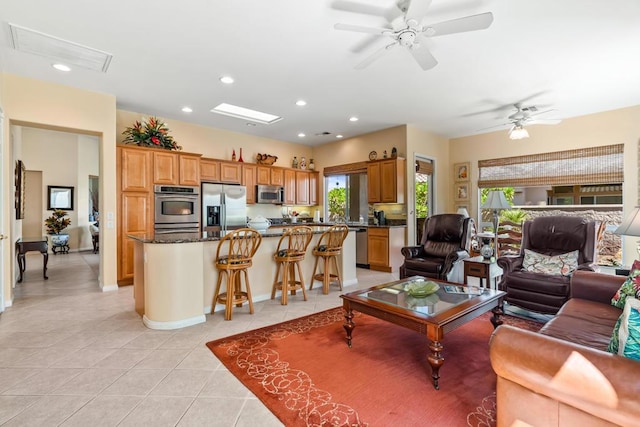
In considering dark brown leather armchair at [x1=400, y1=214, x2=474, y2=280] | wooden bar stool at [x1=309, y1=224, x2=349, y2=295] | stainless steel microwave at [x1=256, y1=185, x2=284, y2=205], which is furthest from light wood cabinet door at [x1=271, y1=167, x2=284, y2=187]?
dark brown leather armchair at [x1=400, y1=214, x2=474, y2=280]

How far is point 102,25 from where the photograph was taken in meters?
2.81

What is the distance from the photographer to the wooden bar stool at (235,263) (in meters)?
3.22

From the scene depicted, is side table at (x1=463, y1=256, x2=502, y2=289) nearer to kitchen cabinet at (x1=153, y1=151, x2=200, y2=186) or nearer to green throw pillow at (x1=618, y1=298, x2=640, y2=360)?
green throw pillow at (x1=618, y1=298, x2=640, y2=360)

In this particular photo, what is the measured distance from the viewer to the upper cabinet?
6.04m

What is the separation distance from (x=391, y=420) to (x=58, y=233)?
33.3 ft

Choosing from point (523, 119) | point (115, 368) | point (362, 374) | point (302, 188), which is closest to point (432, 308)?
point (362, 374)

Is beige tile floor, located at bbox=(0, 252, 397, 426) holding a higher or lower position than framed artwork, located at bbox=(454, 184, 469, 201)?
lower

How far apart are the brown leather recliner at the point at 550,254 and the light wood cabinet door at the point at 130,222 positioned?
506 cm

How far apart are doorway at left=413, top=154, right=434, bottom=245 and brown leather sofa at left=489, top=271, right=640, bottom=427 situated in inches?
211

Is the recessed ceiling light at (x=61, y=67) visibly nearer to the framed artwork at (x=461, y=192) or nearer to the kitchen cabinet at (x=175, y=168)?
the kitchen cabinet at (x=175, y=168)

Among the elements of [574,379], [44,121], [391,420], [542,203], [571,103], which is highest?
[571,103]

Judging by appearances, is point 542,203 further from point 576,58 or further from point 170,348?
point 170,348

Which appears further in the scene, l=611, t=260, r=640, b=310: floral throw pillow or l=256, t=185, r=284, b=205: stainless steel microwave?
l=256, t=185, r=284, b=205: stainless steel microwave

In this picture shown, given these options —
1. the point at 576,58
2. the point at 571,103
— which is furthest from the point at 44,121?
the point at 571,103
